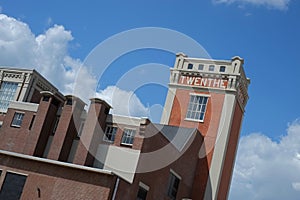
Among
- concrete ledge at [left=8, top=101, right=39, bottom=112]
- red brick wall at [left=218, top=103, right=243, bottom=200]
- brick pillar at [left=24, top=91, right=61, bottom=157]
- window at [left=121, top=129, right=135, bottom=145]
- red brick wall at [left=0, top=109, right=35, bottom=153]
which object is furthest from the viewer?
red brick wall at [left=218, top=103, right=243, bottom=200]

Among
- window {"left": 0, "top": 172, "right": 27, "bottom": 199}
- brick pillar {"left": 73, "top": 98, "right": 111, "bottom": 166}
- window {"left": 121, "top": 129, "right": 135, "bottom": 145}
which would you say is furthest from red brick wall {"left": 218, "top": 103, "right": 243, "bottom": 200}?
window {"left": 0, "top": 172, "right": 27, "bottom": 199}

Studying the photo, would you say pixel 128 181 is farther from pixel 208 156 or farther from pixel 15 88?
pixel 15 88

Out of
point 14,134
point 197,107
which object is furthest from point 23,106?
point 197,107

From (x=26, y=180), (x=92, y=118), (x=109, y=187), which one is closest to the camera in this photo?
(x=109, y=187)

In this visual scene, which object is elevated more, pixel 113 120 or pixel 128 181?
pixel 113 120

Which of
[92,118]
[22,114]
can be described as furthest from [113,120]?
[22,114]

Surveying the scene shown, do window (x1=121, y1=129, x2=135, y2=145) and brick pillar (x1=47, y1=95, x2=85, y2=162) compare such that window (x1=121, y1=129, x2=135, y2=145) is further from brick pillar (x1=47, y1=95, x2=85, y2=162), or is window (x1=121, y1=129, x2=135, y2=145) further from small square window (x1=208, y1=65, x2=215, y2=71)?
small square window (x1=208, y1=65, x2=215, y2=71)

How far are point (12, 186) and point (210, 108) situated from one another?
697 inches

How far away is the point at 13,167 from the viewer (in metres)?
22.9

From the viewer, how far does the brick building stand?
21.9m

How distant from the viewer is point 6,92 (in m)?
36.2

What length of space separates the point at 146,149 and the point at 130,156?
1.10 metres

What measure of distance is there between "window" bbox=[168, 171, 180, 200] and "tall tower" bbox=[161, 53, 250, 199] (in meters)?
3.82

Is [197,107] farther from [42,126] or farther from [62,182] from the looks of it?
[62,182]
